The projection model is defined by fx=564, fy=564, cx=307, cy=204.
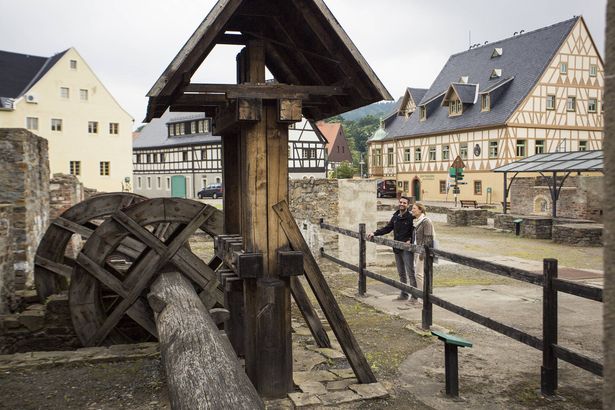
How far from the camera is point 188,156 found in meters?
49.1

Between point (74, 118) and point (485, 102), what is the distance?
28965 mm

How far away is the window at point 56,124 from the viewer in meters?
39.7

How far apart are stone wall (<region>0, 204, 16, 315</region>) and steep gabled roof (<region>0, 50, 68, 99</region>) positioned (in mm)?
37827

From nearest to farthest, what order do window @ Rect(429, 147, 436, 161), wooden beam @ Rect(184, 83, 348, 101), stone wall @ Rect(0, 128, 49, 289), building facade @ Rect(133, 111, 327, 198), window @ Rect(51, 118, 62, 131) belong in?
1. wooden beam @ Rect(184, 83, 348, 101)
2. stone wall @ Rect(0, 128, 49, 289)
3. window @ Rect(51, 118, 62, 131)
4. building facade @ Rect(133, 111, 327, 198)
5. window @ Rect(429, 147, 436, 161)

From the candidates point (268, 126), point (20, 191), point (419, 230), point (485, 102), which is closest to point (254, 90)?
point (268, 126)

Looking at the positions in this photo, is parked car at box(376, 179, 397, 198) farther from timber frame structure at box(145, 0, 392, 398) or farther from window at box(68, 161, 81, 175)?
timber frame structure at box(145, 0, 392, 398)

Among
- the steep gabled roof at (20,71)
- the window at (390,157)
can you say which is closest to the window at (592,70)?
the window at (390,157)

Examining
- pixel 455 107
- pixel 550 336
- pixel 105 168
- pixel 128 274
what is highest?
pixel 455 107

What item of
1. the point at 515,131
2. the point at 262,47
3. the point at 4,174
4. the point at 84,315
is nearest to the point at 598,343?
the point at 262,47

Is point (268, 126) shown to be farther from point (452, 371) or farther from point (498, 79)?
point (498, 79)

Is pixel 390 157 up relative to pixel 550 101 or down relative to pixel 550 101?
down

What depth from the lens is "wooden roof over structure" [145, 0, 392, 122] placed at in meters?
4.41

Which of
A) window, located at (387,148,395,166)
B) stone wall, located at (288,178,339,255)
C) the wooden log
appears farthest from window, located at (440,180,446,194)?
the wooden log

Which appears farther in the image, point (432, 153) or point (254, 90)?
point (432, 153)
